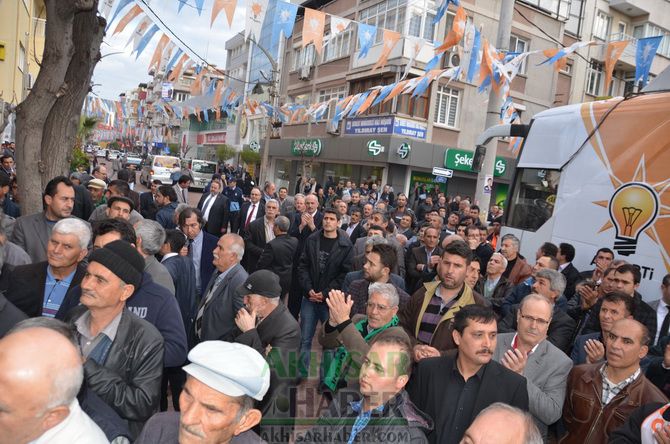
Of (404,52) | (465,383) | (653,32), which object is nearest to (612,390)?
(465,383)

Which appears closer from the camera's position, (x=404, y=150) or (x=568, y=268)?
(x=568, y=268)

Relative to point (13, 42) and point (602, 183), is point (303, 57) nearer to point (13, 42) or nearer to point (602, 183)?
point (13, 42)

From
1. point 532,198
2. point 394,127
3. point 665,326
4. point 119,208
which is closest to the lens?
point 665,326

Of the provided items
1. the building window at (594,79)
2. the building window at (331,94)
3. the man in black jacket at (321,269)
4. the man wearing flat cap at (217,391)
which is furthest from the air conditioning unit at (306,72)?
the man wearing flat cap at (217,391)

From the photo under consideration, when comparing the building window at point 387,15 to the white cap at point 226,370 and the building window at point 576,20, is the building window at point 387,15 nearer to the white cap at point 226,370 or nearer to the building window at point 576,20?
the building window at point 576,20

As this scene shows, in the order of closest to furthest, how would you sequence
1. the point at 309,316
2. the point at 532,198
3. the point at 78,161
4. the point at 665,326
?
the point at 665,326 < the point at 309,316 < the point at 532,198 < the point at 78,161

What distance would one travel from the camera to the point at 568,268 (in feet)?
22.0

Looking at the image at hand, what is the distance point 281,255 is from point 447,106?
2034 centimetres

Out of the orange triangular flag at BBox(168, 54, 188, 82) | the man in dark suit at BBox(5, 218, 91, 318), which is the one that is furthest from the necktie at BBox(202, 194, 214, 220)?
the man in dark suit at BBox(5, 218, 91, 318)

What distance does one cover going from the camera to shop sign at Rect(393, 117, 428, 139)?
24.2m

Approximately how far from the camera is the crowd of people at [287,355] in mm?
1911

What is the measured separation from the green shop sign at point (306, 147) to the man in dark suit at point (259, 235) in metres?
22.8

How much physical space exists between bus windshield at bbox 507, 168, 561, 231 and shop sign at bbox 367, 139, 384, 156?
1583 cm

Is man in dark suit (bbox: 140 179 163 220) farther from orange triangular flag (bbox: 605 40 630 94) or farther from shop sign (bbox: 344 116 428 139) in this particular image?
shop sign (bbox: 344 116 428 139)
